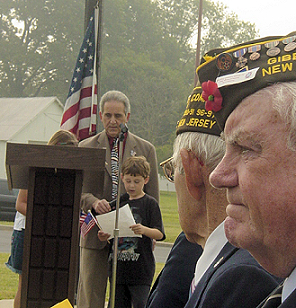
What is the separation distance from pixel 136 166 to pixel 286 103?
365 centimetres

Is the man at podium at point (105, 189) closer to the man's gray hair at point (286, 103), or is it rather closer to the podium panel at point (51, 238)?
the podium panel at point (51, 238)

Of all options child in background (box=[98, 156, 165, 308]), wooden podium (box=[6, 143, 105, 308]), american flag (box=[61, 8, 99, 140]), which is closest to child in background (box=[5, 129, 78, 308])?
child in background (box=[98, 156, 165, 308])

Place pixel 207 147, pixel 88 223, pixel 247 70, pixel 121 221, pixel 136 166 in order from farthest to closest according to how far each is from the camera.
A: pixel 136 166 → pixel 88 223 → pixel 121 221 → pixel 207 147 → pixel 247 70

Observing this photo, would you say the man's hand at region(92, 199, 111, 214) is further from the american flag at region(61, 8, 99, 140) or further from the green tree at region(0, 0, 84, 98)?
the green tree at region(0, 0, 84, 98)

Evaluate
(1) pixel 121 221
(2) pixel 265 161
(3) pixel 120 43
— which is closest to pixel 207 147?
(2) pixel 265 161

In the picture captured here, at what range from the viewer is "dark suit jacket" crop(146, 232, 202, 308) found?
2281 millimetres

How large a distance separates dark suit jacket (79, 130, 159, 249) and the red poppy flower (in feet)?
11.1

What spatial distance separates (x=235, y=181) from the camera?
1188 millimetres

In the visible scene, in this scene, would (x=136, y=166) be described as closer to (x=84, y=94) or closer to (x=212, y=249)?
(x=84, y=94)

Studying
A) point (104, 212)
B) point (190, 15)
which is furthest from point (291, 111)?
point (190, 15)

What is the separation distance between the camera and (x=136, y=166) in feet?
15.5

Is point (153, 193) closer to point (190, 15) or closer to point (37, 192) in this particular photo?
point (37, 192)

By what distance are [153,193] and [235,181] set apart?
391 centimetres

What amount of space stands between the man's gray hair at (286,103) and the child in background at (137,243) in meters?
3.45
